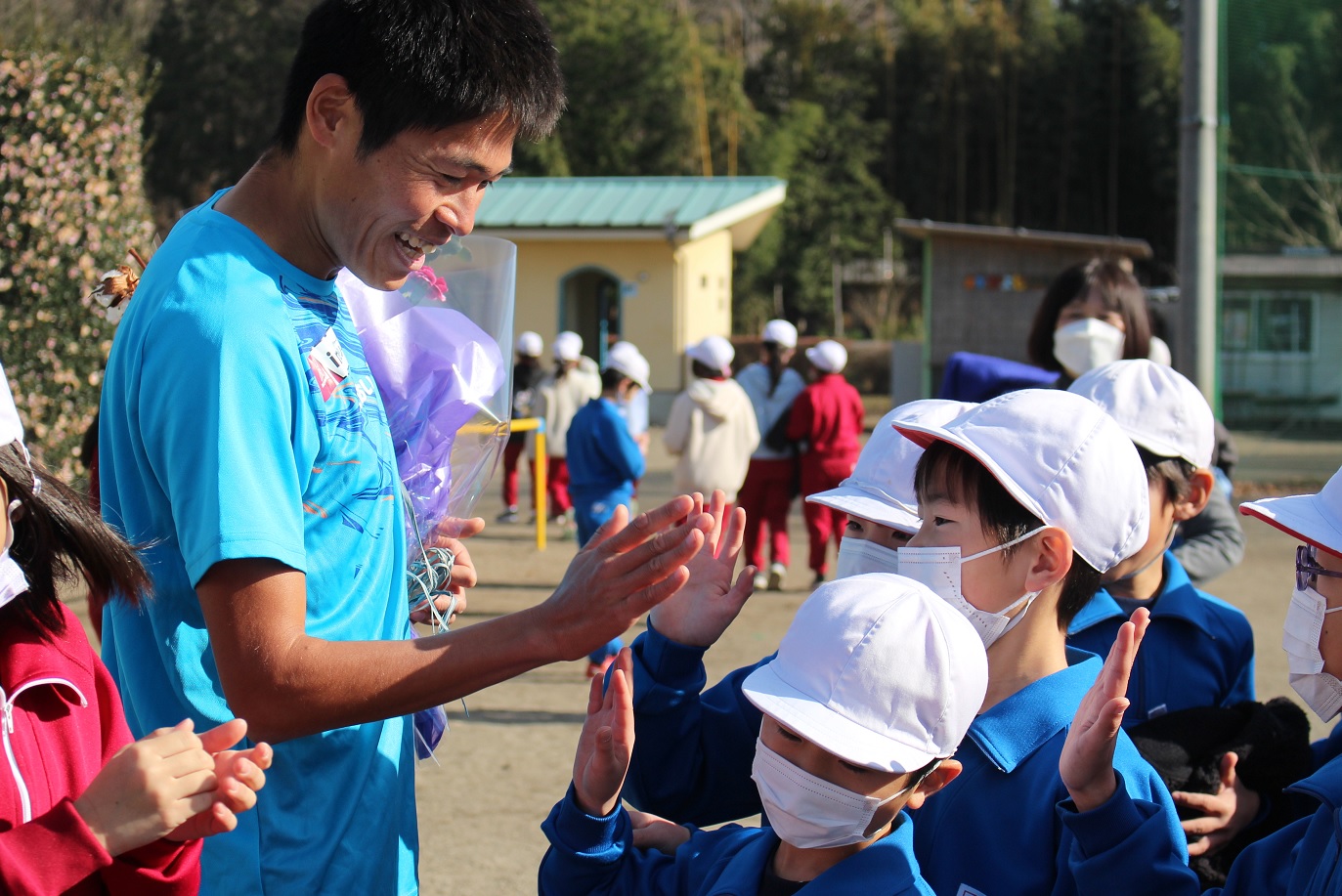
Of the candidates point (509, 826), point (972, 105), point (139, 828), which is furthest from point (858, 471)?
point (972, 105)

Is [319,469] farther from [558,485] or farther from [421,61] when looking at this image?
[558,485]

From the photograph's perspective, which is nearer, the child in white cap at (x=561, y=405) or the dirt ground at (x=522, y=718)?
the dirt ground at (x=522, y=718)

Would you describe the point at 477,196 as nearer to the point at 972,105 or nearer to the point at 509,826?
the point at 509,826

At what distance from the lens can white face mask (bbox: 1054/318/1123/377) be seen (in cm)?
443

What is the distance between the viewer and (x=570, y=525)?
12.7 meters

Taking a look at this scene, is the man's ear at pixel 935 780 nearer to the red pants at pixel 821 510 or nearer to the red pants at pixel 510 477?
the red pants at pixel 821 510

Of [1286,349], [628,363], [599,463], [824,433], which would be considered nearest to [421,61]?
[599,463]

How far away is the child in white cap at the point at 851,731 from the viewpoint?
180cm

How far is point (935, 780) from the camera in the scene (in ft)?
6.19

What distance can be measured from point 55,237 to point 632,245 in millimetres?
14518

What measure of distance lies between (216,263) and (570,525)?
11063 mm

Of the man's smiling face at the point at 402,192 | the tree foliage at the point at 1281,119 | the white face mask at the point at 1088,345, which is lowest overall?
the white face mask at the point at 1088,345

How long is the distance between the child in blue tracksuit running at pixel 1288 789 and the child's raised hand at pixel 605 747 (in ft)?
2.14

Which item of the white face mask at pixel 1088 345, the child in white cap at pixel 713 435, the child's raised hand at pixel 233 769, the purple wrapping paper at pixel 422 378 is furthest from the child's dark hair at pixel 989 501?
the child in white cap at pixel 713 435
